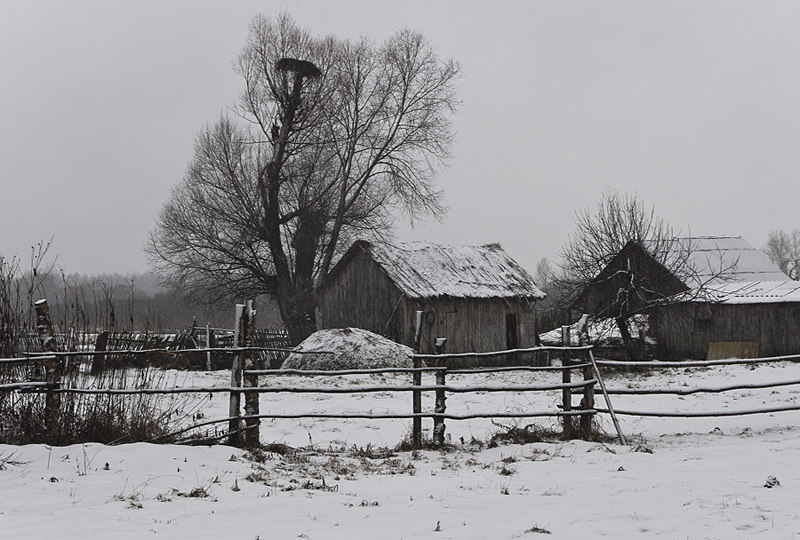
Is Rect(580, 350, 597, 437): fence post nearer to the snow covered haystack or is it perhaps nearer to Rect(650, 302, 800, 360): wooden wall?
the snow covered haystack

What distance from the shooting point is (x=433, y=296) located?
21.9 m

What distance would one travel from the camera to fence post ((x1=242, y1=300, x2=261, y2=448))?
7.56 m

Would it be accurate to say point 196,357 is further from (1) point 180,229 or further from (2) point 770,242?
(2) point 770,242

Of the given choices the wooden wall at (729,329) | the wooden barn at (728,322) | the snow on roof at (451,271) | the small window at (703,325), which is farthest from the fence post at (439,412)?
the small window at (703,325)

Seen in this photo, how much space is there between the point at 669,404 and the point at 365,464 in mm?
6523

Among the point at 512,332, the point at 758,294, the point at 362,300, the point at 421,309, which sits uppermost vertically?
the point at 758,294

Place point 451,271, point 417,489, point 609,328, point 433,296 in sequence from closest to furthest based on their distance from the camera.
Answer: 1. point 417,489
2. point 433,296
3. point 609,328
4. point 451,271

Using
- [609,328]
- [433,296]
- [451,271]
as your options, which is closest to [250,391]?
[433,296]

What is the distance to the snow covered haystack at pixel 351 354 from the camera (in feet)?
59.6

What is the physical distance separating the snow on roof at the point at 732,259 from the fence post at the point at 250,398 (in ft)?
79.4

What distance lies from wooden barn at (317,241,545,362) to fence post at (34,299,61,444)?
14.6 metres

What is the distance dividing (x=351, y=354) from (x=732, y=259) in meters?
19.4

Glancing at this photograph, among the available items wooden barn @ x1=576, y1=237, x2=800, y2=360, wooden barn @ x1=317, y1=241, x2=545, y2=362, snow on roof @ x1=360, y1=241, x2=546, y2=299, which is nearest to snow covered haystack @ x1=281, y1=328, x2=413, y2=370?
wooden barn @ x1=317, y1=241, x2=545, y2=362

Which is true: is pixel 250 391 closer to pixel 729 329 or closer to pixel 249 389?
pixel 249 389
